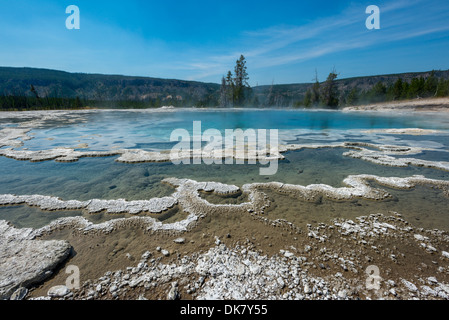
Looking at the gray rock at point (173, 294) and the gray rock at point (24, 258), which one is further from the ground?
the gray rock at point (24, 258)

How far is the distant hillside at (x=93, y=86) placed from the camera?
457 ft

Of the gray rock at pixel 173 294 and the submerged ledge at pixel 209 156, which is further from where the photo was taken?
the submerged ledge at pixel 209 156

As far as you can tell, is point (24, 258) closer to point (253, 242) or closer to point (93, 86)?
point (253, 242)

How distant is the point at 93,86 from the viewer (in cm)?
15875

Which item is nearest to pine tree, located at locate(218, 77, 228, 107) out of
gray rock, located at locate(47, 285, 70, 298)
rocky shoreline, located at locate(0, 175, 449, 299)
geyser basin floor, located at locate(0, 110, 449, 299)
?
geyser basin floor, located at locate(0, 110, 449, 299)

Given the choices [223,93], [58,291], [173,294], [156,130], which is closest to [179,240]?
[173,294]

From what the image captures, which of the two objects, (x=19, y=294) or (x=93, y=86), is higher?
(x=93, y=86)

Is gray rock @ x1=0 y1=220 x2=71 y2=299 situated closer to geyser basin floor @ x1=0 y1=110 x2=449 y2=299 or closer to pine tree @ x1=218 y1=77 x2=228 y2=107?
geyser basin floor @ x1=0 y1=110 x2=449 y2=299

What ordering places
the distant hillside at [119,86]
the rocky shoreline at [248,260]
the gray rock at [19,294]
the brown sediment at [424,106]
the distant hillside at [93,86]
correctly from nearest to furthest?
the gray rock at [19,294]
the rocky shoreline at [248,260]
the brown sediment at [424,106]
the distant hillside at [119,86]
the distant hillside at [93,86]

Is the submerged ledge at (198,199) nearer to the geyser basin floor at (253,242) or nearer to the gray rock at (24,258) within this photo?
the geyser basin floor at (253,242)

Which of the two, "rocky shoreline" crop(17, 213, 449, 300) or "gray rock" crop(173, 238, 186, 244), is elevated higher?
"gray rock" crop(173, 238, 186, 244)

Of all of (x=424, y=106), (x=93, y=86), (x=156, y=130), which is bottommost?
(x=156, y=130)

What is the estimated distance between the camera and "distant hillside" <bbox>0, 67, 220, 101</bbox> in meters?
139

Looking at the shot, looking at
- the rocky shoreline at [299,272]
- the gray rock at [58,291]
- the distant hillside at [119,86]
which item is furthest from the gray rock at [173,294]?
the distant hillside at [119,86]
